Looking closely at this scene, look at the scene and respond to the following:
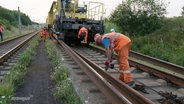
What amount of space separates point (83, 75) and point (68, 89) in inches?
93.3

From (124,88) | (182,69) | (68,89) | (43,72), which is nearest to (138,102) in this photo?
(124,88)

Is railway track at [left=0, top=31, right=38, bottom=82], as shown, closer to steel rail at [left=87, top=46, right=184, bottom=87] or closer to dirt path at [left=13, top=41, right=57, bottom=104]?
dirt path at [left=13, top=41, right=57, bottom=104]

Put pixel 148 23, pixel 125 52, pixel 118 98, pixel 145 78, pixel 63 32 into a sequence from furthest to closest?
pixel 148 23
pixel 63 32
pixel 145 78
pixel 125 52
pixel 118 98

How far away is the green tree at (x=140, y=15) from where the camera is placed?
20484 mm

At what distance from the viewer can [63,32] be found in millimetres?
18266

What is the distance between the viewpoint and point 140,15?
20.6m

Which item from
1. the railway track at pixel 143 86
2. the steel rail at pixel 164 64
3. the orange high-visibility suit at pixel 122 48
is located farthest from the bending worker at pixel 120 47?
the steel rail at pixel 164 64

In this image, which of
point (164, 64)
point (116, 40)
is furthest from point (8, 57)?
point (116, 40)

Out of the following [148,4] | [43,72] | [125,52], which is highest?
[148,4]

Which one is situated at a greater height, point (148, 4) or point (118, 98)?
point (148, 4)

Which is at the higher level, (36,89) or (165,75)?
(165,75)

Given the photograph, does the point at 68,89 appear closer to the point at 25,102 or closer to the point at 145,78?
the point at 25,102

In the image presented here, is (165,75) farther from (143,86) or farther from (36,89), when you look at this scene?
(36,89)

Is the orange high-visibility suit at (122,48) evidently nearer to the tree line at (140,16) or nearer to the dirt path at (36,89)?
the dirt path at (36,89)
